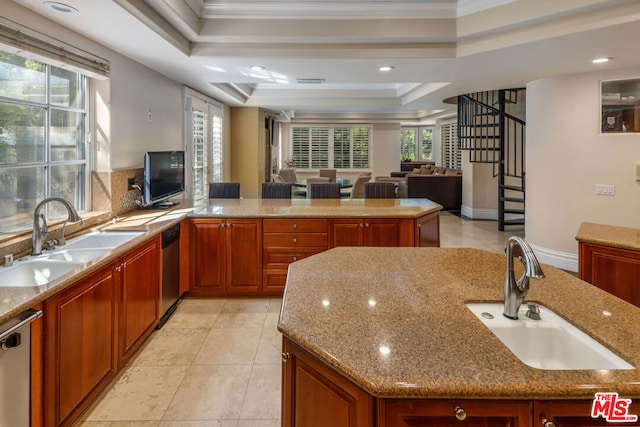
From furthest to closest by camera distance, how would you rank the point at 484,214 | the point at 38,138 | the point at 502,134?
the point at 484,214
the point at 502,134
the point at 38,138

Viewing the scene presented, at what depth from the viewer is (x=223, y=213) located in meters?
3.75

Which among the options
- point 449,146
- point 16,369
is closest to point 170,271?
point 16,369

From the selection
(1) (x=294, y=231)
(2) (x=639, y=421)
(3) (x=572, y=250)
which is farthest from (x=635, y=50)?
(2) (x=639, y=421)

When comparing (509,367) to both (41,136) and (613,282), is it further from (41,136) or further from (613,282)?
(41,136)

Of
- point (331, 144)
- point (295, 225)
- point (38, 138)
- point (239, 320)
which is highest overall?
point (331, 144)

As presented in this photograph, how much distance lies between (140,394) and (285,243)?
6.00 feet

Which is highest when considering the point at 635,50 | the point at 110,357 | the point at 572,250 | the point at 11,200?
the point at 635,50

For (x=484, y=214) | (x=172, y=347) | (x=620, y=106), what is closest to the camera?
(x=172, y=347)

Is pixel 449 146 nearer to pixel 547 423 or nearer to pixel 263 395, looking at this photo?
pixel 263 395

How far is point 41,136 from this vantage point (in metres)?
2.61

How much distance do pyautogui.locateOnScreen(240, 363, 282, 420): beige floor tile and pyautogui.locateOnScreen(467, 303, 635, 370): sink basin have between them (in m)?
1.31

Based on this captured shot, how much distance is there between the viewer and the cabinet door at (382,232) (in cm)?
379

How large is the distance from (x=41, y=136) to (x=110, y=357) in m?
1.53

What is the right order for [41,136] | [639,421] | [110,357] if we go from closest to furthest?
[639,421] → [110,357] → [41,136]
